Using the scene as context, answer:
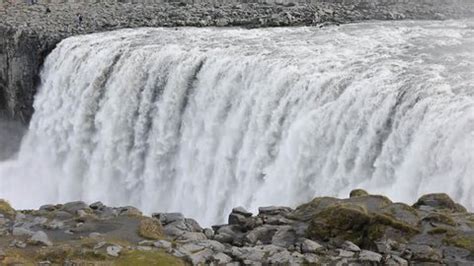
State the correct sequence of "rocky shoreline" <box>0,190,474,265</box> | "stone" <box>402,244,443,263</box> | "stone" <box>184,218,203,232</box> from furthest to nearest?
"stone" <box>184,218,203,232</box> < "rocky shoreline" <box>0,190,474,265</box> < "stone" <box>402,244,443,263</box>

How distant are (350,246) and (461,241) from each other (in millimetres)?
2159

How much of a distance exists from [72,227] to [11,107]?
73.2 feet

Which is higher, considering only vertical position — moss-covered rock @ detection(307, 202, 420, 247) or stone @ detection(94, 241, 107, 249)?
moss-covered rock @ detection(307, 202, 420, 247)

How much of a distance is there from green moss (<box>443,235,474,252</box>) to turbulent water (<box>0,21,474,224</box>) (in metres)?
2.49

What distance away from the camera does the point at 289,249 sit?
1266 cm

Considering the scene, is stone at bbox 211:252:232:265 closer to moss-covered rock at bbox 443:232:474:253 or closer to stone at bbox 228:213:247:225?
stone at bbox 228:213:247:225

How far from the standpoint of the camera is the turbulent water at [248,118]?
1670 cm

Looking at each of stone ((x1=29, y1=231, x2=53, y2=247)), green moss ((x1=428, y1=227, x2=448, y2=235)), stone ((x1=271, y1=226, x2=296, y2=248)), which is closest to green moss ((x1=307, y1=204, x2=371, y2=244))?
stone ((x1=271, y1=226, x2=296, y2=248))

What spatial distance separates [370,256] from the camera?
11805 millimetres

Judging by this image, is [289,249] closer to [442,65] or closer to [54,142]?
[442,65]

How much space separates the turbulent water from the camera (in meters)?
16.7

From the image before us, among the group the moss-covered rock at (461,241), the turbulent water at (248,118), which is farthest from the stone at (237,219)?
the moss-covered rock at (461,241)

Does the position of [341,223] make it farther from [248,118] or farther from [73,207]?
[248,118]

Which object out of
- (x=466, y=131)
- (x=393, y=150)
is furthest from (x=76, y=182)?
(x=466, y=131)
